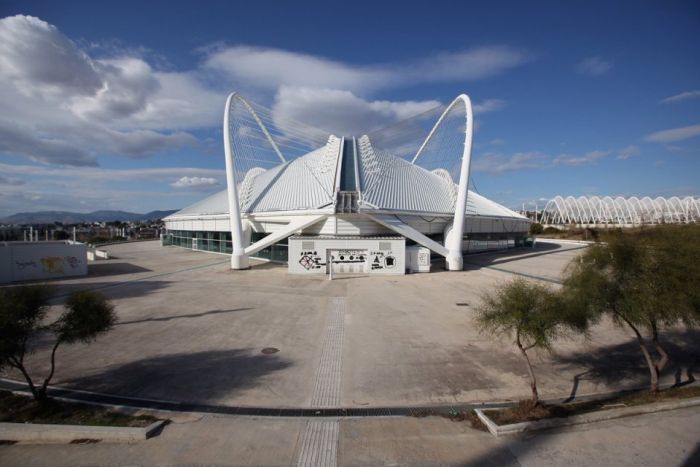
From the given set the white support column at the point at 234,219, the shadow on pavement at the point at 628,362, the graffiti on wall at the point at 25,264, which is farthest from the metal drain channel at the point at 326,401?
the graffiti on wall at the point at 25,264

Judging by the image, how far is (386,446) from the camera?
6984 mm

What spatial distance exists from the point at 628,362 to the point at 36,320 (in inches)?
644

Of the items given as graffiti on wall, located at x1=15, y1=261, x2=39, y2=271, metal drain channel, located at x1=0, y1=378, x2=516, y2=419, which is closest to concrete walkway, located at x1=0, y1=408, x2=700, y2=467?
metal drain channel, located at x1=0, y1=378, x2=516, y2=419

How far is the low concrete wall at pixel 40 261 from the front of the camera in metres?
24.2

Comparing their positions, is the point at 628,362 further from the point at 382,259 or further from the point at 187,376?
the point at 382,259

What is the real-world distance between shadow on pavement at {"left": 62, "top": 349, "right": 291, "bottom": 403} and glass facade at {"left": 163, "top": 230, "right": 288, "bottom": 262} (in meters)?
21.5

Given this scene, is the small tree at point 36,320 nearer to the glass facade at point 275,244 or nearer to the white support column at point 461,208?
the glass facade at point 275,244

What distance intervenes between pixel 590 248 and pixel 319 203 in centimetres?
2156

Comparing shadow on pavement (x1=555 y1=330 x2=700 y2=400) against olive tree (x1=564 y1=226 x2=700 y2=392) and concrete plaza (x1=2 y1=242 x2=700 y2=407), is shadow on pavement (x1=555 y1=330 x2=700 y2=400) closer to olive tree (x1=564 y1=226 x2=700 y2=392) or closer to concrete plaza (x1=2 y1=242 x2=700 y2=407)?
concrete plaza (x1=2 y1=242 x2=700 y2=407)

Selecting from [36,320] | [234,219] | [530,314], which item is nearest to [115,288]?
[234,219]

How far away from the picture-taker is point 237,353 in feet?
39.1

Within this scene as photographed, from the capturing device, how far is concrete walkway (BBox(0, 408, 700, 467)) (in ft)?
21.6

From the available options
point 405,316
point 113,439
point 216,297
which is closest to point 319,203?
point 216,297

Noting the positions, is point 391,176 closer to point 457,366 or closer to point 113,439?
point 457,366
